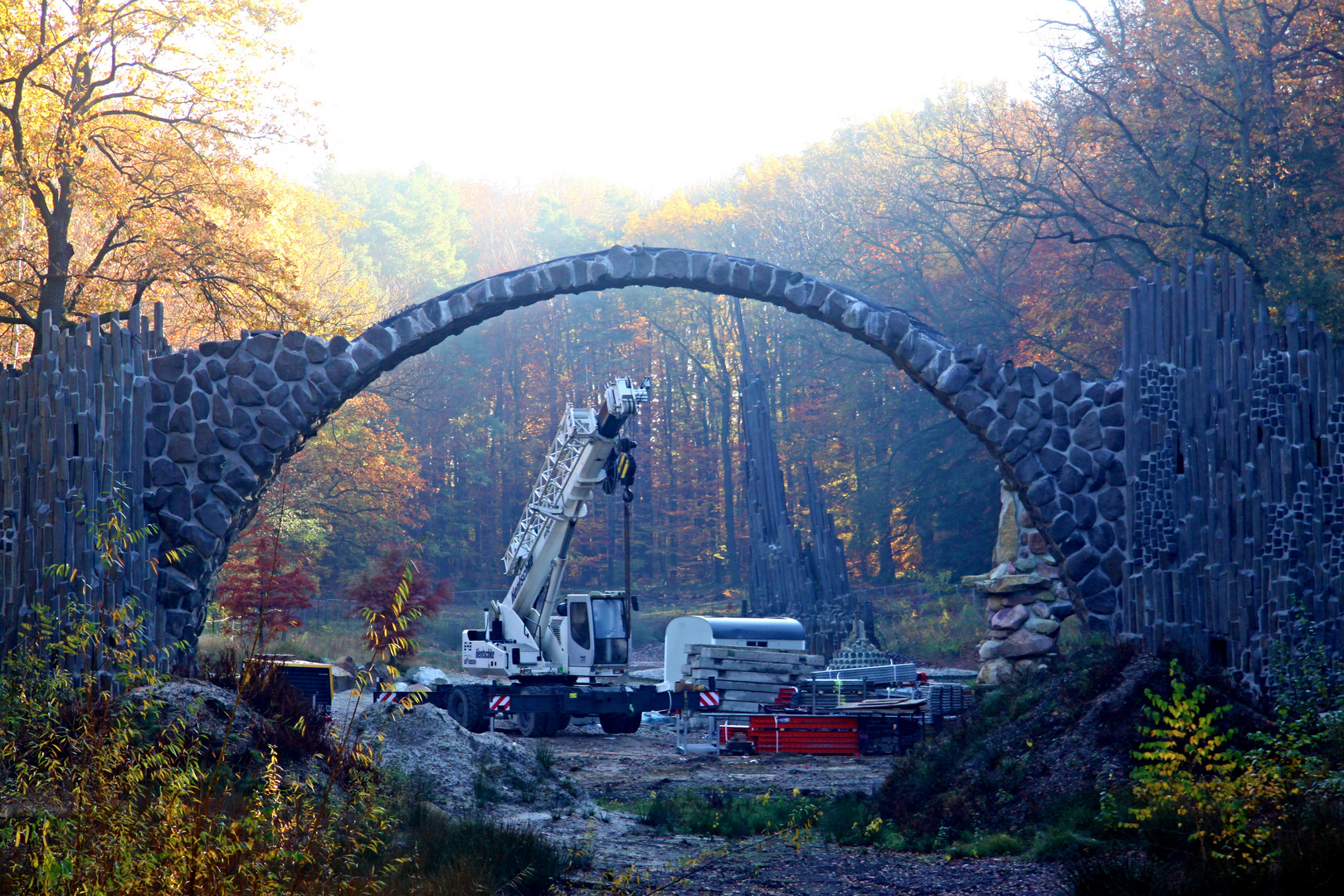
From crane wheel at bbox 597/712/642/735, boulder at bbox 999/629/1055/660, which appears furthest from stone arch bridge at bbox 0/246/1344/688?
crane wheel at bbox 597/712/642/735

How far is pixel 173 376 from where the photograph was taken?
12.2 meters

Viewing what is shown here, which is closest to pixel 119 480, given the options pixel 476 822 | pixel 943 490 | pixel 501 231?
pixel 476 822

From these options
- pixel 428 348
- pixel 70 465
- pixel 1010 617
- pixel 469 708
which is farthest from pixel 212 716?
pixel 1010 617

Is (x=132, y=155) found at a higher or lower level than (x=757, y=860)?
higher

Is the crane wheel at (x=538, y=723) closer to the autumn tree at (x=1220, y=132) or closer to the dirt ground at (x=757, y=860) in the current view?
the dirt ground at (x=757, y=860)

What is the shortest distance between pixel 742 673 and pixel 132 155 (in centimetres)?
1261

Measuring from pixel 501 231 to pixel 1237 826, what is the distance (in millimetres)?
58143

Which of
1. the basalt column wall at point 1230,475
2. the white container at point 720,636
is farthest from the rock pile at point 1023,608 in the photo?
the basalt column wall at point 1230,475

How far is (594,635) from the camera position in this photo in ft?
58.5

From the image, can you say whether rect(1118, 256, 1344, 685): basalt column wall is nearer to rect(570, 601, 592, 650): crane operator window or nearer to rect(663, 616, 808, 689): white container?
rect(663, 616, 808, 689): white container

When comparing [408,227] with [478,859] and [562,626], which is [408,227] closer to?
[562,626]

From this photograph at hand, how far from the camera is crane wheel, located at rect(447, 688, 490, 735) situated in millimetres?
16484

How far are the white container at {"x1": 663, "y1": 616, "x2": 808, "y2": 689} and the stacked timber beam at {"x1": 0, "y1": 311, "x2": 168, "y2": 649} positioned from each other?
8.17 m

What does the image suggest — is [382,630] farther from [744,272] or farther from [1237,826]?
[744,272]
